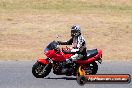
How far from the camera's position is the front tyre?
16.0 metres

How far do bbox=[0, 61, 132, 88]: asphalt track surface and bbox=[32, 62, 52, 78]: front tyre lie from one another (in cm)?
16

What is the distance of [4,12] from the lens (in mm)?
28875

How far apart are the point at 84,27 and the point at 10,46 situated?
14.7 ft

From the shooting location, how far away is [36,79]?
623 inches

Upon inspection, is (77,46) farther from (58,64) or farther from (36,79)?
(36,79)

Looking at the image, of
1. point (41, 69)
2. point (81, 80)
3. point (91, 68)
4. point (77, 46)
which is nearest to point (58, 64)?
point (41, 69)

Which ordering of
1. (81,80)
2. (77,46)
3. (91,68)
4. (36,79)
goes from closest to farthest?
(81,80), (36,79), (77,46), (91,68)

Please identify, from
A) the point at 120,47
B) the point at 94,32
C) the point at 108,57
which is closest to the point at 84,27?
the point at 94,32

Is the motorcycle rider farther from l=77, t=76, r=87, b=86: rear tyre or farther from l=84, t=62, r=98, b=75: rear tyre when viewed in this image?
l=77, t=76, r=87, b=86: rear tyre

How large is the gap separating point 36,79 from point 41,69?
1.17ft

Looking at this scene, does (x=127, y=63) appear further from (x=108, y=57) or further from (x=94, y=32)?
(x=94, y=32)

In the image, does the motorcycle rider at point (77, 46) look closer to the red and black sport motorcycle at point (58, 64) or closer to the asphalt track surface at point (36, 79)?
the red and black sport motorcycle at point (58, 64)

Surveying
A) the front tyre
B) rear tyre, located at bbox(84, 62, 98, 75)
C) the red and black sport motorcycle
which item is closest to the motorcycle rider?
the red and black sport motorcycle

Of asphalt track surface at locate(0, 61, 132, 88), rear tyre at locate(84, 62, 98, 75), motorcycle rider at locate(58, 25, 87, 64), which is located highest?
motorcycle rider at locate(58, 25, 87, 64)
